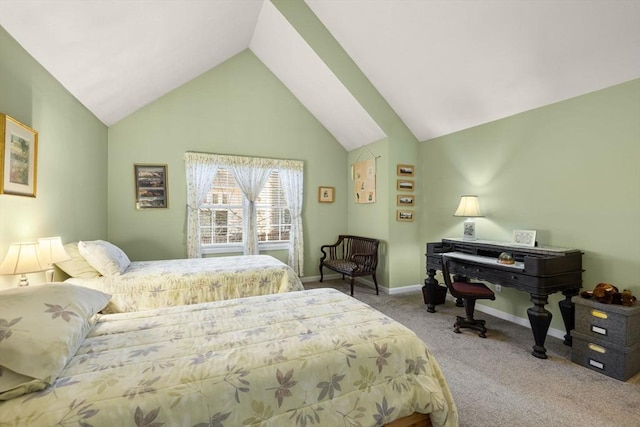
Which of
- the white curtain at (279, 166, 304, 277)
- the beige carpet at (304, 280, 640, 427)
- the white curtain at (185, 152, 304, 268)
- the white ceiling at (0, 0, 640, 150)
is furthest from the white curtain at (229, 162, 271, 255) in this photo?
the beige carpet at (304, 280, 640, 427)

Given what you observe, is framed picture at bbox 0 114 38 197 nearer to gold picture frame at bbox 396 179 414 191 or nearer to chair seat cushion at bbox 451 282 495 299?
chair seat cushion at bbox 451 282 495 299

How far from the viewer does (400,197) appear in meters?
4.59

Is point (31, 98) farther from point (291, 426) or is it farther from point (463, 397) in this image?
point (463, 397)

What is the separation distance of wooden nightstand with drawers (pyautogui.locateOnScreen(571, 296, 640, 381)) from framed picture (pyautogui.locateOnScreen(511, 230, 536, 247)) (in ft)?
2.45

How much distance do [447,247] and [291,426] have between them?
124 inches

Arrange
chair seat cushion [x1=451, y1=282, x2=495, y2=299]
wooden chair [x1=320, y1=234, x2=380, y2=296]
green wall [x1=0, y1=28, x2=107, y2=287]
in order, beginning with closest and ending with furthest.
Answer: green wall [x1=0, y1=28, x2=107, y2=287]
chair seat cushion [x1=451, y1=282, x2=495, y2=299]
wooden chair [x1=320, y1=234, x2=380, y2=296]

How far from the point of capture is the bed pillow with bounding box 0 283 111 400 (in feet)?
3.41

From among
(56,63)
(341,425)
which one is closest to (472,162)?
(341,425)

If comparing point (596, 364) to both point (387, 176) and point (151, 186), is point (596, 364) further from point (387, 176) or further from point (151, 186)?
point (151, 186)

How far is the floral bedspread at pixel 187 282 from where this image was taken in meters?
2.74

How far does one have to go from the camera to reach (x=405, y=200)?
4.64m

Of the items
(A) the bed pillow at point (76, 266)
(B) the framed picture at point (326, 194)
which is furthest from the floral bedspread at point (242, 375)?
(B) the framed picture at point (326, 194)

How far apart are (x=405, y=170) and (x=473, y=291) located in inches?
88.5

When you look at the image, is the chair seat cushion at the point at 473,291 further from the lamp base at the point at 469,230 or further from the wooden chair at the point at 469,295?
the lamp base at the point at 469,230
